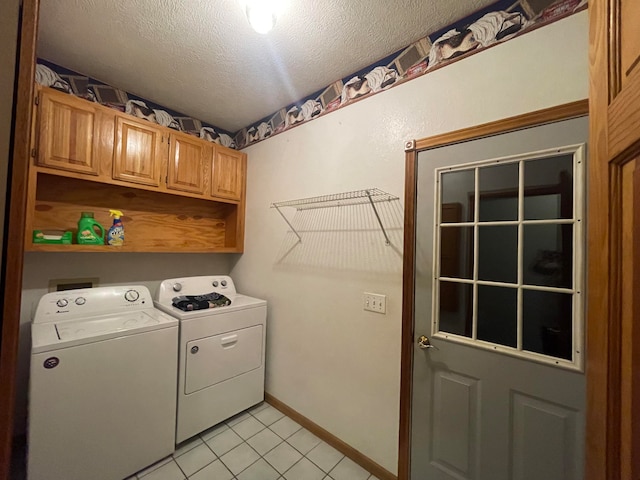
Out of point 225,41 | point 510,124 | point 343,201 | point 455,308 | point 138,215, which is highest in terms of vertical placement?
point 225,41

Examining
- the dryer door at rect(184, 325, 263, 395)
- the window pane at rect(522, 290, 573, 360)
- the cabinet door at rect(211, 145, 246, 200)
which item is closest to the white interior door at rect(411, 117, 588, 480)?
the window pane at rect(522, 290, 573, 360)

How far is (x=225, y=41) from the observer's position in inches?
60.6

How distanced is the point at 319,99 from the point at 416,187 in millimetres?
1118

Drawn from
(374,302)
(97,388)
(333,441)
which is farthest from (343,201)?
(97,388)

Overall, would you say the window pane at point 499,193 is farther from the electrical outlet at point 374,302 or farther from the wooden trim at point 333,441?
the wooden trim at point 333,441

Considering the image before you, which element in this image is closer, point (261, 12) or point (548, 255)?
point (548, 255)

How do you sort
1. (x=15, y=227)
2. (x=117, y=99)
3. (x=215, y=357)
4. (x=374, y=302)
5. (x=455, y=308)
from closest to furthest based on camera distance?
(x=15, y=227), (x=455, y=308), (x=374, y=302), (x=215, y=357), (x=117, y=99)

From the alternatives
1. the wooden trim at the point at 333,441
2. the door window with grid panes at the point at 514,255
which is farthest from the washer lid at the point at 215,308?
the door window with grid panes at the point at 514,255

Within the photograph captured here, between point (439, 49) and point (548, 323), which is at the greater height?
point (439, 49)

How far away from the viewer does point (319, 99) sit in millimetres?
2000

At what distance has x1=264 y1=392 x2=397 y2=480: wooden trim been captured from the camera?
156 cm

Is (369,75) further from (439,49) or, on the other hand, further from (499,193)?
(499,193)

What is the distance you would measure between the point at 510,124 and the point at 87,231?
2.69 meters

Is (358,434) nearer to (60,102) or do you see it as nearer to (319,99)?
(319,99)
